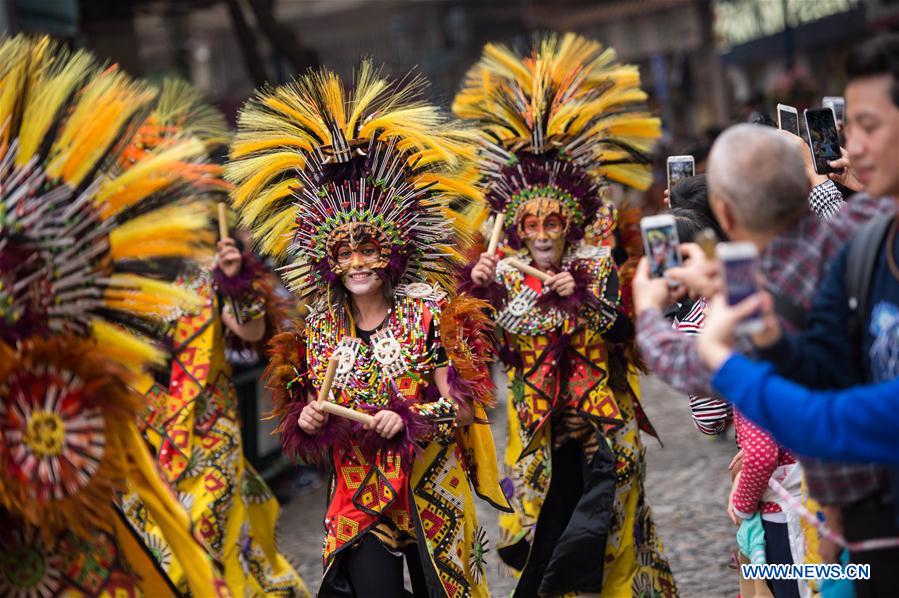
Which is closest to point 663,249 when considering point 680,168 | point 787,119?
point 787,119

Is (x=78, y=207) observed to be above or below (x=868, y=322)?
above

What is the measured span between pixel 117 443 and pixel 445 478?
66.5 inches

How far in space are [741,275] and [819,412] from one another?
0.34 m

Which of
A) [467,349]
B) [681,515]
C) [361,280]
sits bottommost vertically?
[681,515]

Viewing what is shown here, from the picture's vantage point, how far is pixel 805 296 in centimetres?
Result: 293

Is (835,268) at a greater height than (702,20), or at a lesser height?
lesser

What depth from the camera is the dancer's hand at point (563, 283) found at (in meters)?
5.57

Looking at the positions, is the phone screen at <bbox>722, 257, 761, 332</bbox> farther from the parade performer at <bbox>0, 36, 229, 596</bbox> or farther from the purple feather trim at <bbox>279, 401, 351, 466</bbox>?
the purple feather trim at <bbox>279, 401, 351, 466</bbox>

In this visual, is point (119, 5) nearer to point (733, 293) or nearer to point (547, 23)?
point (733, 293)

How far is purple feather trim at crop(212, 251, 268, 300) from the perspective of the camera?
20.2 ft

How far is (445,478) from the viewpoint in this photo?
4.70 metres

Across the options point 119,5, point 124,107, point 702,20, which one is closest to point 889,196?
point 124,107

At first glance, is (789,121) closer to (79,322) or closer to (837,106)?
(837,106)

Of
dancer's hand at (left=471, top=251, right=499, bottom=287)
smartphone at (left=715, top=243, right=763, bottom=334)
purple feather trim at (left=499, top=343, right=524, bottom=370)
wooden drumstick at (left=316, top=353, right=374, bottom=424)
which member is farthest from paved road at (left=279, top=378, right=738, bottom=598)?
smartphone at (left=715, top=243, right=763, bottom=334)
